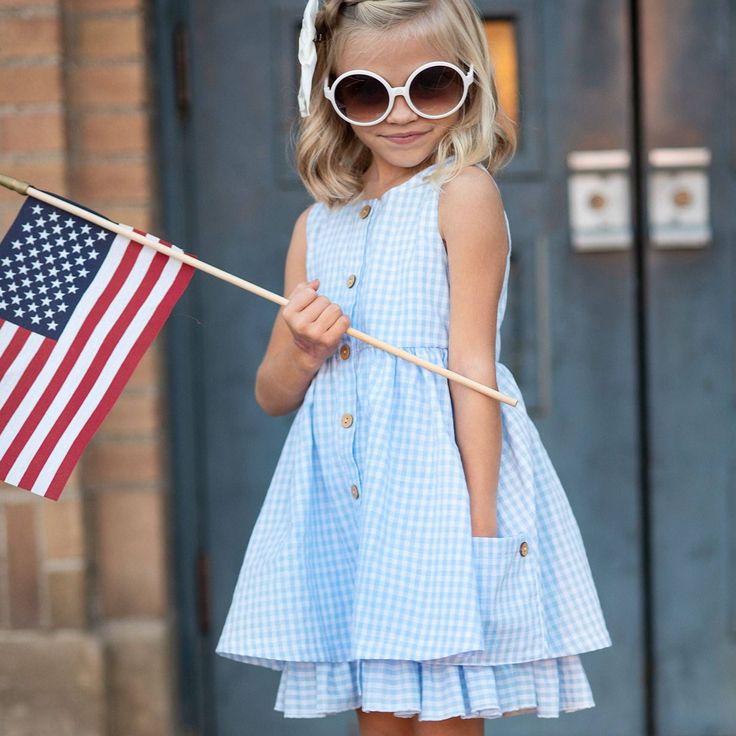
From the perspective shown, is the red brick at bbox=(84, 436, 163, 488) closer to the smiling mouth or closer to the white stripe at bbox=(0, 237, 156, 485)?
the white stripe at bbox=(0, 237, 156, 485)

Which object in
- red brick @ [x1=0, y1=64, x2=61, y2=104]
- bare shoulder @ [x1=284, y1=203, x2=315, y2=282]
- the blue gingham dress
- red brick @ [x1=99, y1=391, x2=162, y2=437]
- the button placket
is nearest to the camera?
the blue gingham dress

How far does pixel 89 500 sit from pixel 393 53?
1491mm

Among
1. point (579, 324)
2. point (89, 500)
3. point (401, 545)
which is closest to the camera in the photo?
point (401, 545)

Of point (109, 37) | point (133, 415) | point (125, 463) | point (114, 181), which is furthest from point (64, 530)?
point (109, 37)

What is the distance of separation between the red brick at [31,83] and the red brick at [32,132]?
0.12 feet

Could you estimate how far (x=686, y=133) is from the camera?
9.82ft

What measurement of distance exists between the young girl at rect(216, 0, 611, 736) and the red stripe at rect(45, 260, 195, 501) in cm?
21

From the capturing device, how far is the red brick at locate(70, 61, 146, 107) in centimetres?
287

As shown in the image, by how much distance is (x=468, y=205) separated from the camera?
1.87m

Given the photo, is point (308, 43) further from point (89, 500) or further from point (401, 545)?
point (89, 500)

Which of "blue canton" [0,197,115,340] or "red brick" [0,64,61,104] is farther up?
"red brick" [0,64,61,104]

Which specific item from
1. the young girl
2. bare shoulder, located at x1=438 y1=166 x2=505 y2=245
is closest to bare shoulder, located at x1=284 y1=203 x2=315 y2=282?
the young girl

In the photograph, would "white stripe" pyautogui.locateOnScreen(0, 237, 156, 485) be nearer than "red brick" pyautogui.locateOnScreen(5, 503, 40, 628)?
Yes

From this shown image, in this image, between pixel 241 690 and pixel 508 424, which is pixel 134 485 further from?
pixel 508 424
